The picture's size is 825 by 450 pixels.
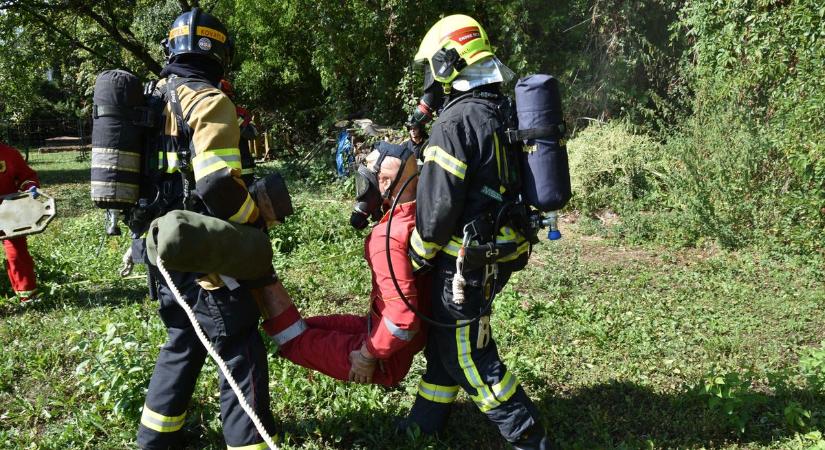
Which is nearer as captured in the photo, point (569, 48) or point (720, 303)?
point (720, 303)

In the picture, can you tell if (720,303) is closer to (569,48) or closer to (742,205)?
(742,205)

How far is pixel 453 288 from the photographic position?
315cm

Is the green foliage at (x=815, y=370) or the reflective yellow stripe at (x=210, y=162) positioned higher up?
the reflective yellow stripe at (x=210, y=162)

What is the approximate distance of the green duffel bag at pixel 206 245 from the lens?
2.81 m

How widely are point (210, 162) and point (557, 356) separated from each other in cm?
295

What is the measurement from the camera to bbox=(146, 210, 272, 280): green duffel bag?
9.23ft

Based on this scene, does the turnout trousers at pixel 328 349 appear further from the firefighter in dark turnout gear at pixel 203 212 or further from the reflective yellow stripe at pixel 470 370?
the reflective yellow stripe at pixel 470 370

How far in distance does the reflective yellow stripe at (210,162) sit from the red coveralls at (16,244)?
4.05 metres

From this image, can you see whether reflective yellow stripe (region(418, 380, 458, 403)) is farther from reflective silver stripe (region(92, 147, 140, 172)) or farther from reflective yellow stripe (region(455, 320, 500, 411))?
reflective silver stripe (region(92, 147, 140, 172))

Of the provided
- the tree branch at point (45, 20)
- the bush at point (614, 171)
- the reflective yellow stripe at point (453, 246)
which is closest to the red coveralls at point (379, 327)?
the reflective yellow stripe at point (453, 246)

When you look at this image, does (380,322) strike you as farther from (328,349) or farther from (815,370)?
(815,370)

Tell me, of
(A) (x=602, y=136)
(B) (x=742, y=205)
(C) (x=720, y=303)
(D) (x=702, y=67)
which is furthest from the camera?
(A) (x=602, y=136)

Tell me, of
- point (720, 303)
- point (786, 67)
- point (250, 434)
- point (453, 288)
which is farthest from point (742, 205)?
point (250, 434)

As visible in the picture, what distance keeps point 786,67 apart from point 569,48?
21.7 ft
